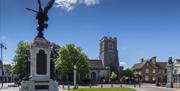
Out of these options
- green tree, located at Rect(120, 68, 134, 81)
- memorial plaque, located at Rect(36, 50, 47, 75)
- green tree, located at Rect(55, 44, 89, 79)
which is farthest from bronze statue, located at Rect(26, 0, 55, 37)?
green tree, located at Rect(120, 68, 134, 81)

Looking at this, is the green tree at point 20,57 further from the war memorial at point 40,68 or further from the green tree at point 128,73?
the war memorial at point 40,68

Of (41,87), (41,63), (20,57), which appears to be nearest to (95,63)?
(20,57)

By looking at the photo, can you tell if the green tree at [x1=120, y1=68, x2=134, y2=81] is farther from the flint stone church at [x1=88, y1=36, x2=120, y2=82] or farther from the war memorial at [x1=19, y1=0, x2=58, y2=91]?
the war memorial at [x1=19, y1=0, x2=58, y2=91]

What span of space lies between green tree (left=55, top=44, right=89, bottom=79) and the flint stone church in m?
32.9

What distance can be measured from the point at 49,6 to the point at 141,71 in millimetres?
103589

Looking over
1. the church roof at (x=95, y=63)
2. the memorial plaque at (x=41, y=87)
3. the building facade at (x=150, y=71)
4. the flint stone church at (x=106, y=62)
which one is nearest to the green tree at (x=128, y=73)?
the building facade at (x=150, y=71)

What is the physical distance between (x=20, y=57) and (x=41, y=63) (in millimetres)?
56390

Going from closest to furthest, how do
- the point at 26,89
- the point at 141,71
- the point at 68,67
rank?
the point at 26,89, the point at 68,67, the point at 141,71

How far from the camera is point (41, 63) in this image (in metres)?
39.7

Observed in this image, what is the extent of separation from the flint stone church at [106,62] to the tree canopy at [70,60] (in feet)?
108

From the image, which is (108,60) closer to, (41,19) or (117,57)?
(117,57)

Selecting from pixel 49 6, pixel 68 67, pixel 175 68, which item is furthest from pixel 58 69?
pixel 49 6

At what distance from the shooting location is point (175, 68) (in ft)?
339

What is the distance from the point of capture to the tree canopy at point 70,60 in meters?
103
